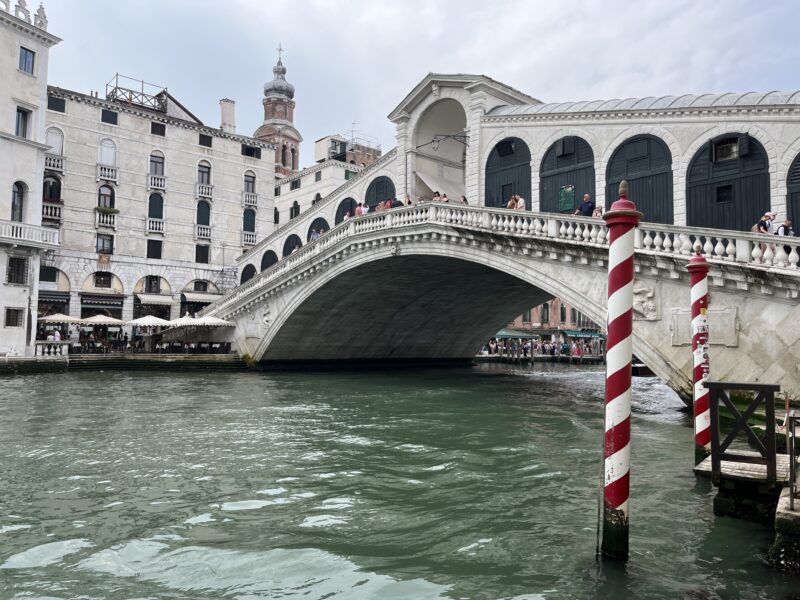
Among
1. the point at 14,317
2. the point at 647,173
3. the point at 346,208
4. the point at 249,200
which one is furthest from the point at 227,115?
the point at 647,173

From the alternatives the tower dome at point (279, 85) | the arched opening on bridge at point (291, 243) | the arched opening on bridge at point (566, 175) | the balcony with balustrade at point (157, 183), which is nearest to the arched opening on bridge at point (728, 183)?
the arched opening on bridge at point (566, 175)

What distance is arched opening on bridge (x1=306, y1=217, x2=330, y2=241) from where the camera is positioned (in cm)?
2341

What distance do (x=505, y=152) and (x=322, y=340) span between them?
9.54 m

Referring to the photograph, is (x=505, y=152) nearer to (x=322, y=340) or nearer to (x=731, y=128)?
(x=731, y=128)

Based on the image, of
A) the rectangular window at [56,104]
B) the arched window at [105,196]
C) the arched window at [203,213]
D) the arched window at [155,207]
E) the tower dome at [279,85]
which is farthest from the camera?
the tower dome at [279,85]

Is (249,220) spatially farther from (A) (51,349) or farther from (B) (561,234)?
(B) (561,234)

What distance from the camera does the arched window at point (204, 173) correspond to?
2788 cm

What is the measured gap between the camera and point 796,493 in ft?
12.6

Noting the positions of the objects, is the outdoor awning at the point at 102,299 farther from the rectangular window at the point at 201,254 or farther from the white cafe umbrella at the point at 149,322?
the white cafe umbrella at the point at 149,322

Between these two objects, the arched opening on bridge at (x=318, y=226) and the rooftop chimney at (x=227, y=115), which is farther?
the rooftop chimney at (x=227, y=115)

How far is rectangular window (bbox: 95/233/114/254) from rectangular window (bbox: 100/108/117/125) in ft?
15.1

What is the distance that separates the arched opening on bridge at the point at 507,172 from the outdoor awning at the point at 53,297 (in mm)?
17298

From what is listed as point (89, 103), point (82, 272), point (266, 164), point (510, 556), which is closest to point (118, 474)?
point (510, 556)

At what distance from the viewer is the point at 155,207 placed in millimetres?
26625
